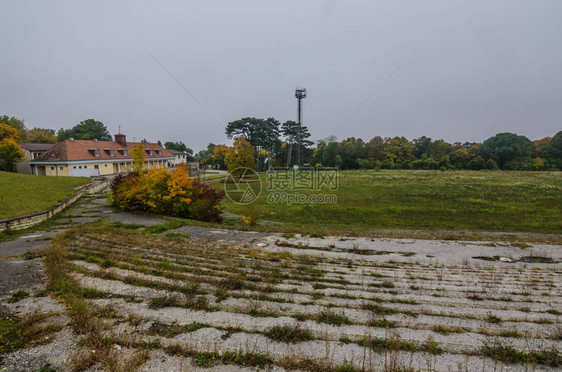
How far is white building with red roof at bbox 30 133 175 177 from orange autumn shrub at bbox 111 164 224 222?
44.1ft

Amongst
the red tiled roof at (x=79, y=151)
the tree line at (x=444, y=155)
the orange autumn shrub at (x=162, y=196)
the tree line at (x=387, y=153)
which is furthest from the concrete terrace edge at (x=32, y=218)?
the tree line at (x=444, y=155)

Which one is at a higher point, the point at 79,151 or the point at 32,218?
the point at 79,151

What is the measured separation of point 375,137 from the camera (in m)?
88.4

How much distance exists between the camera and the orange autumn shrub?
654 inches

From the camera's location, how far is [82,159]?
116ft

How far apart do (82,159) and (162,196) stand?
28.5 metres

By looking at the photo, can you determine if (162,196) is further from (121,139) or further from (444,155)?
(444,155)

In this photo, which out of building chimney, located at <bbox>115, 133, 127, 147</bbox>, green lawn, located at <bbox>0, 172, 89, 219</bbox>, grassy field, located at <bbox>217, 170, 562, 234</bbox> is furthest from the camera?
building chimney, located at <bbox>115, 133, 127, 147</bbox>

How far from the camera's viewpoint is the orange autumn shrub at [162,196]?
654 inches

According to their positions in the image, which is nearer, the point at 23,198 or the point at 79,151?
the point at 23,198

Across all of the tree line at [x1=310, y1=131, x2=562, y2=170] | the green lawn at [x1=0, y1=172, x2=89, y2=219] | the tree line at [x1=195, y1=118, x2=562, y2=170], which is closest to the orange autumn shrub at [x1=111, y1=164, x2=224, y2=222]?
the green lawn at [x1=0, y1=172, x2=89, y2=219]

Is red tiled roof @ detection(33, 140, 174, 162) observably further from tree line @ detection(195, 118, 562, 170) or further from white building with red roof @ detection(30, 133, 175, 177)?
tree line @ detection(195, 118, 562, 170)

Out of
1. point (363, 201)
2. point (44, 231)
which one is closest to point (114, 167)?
point (44, 231)

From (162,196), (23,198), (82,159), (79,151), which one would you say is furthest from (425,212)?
(79,151)
